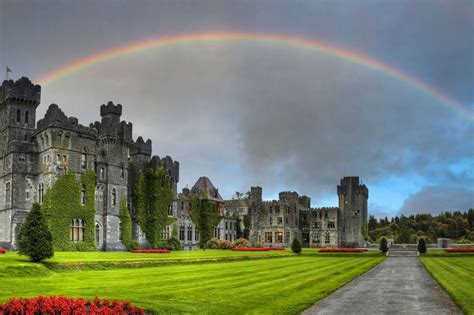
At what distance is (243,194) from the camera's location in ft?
472

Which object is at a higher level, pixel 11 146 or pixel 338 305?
pixel 11 146

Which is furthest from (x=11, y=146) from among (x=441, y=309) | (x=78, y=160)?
(x=441, y=309)

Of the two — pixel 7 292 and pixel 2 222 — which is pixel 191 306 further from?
pixel 2 222

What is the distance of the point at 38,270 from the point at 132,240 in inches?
1376

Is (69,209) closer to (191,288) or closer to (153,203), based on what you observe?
(153,203)

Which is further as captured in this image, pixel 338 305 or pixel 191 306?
pixel 338 305

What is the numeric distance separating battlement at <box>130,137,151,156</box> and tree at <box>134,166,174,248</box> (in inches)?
95.0

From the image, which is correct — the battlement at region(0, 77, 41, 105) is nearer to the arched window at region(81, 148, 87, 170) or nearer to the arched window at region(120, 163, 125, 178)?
the arched window at region(81, 148, 87, 170)

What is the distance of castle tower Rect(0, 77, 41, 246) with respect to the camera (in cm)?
5678

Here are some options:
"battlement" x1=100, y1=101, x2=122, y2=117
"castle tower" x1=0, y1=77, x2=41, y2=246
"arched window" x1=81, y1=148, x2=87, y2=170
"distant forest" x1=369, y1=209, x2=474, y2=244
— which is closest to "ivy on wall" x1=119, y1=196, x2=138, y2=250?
"arched window" x1=81, y1=148, x2=87, y2=170

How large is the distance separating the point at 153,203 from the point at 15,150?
1919 cm

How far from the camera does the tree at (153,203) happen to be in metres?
68.2

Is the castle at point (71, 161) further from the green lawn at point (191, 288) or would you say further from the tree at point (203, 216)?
the green lawn at point (191, 288)

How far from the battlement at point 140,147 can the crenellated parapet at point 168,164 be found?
1450 mm
